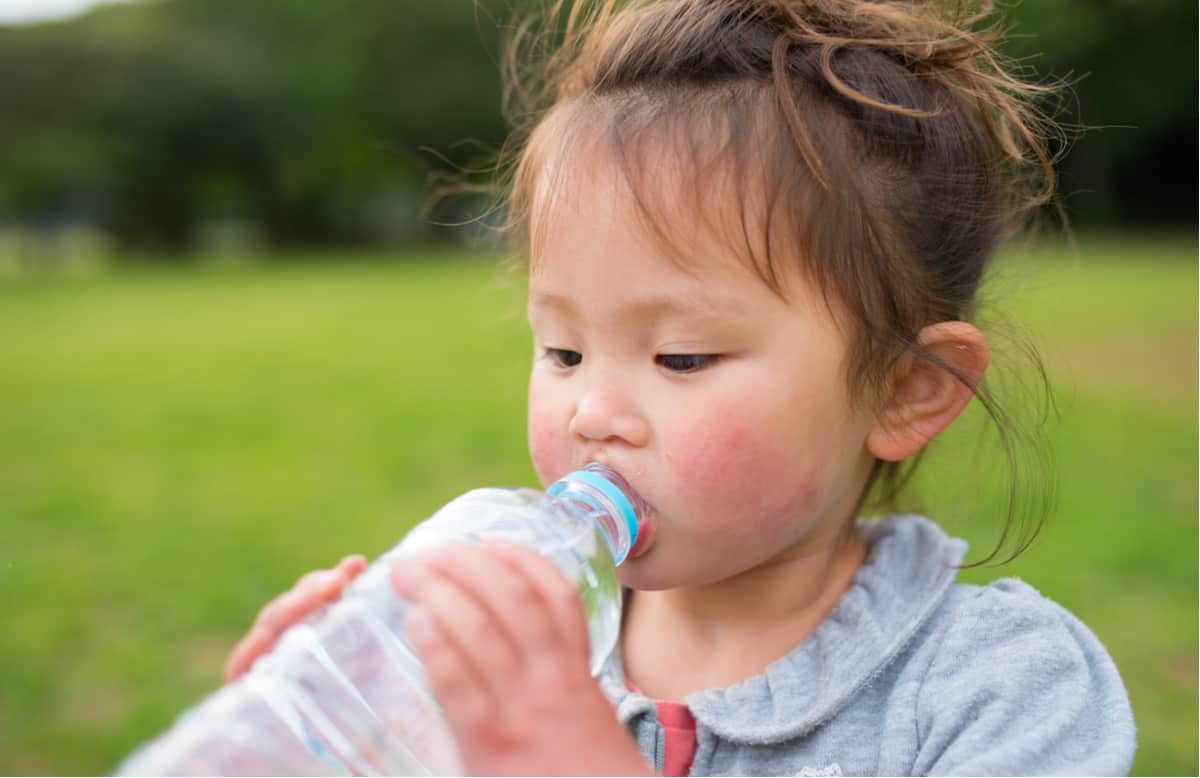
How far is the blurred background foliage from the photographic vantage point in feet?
13.8

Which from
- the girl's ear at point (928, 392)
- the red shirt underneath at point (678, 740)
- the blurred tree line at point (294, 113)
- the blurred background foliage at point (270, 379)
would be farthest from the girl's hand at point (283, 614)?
the blurred tree line at point (294, 113)

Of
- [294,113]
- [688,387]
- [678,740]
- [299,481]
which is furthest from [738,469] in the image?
[294,113]

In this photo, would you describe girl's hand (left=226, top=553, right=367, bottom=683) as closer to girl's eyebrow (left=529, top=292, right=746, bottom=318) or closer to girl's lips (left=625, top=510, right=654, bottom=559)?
girl's lips (left=625, top=510, right=654, bottom=559)

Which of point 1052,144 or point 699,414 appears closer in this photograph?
point 699,414

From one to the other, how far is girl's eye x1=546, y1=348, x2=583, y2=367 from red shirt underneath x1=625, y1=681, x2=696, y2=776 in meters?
0.59

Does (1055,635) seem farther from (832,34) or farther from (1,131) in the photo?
(1,131)

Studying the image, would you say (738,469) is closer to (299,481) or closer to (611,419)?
(611,419)

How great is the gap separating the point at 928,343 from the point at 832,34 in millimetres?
559

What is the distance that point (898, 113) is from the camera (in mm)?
Result: 1988

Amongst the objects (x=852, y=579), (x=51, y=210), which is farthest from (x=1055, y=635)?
(x=51, y=210)

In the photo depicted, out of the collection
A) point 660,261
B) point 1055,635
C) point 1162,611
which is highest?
point 660,261

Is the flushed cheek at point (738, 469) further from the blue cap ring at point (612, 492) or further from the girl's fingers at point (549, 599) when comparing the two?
the girl's fingers at point (549, 599)

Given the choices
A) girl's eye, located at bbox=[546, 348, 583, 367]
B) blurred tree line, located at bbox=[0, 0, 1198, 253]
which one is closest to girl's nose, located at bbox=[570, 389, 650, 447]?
girl's eye, located at bbox=[546, 348, 583, 367]

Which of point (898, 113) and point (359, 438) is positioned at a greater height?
point (898, 113)
